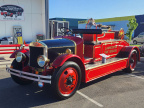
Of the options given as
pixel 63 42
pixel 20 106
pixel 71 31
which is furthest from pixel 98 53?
pixel 20 106

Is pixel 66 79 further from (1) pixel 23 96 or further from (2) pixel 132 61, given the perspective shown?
(2) pixel 132 61

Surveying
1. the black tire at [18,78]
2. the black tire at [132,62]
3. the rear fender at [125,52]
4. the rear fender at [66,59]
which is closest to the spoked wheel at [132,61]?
the black tire at [132,62]

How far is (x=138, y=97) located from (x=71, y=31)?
282 centimetres

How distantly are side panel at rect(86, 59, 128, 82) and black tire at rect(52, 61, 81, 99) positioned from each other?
435mm

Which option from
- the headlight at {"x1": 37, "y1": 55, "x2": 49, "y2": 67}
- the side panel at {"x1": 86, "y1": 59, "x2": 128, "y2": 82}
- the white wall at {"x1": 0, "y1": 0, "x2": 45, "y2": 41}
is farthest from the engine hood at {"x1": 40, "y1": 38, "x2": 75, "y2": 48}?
the white wall at {"x1": 0, "y1": 0, "x2": 45, "y2": 41}

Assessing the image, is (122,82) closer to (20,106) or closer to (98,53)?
(98,53)

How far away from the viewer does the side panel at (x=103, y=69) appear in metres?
4.19

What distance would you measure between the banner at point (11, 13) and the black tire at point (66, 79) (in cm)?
1532

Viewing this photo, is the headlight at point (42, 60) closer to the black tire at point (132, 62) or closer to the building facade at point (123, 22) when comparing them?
the black tire at point (132, 62)

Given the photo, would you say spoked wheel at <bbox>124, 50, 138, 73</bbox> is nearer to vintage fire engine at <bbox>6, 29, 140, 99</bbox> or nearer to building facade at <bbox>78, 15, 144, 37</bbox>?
vintage fire engine at <bbox>6, 29, 140, 99</bbox>

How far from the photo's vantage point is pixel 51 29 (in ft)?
52.1

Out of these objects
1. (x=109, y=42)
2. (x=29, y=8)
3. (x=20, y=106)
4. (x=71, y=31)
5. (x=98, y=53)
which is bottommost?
(x=20, y=106)

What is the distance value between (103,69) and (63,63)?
166cm

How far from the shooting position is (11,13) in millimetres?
17078
